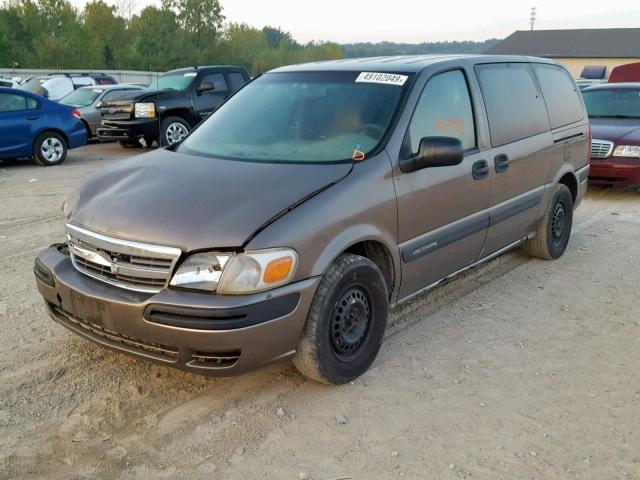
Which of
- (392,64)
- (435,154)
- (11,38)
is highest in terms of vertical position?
(11,38)

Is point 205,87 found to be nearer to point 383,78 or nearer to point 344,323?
point 383,78

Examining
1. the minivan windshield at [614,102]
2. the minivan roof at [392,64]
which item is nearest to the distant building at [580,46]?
the minivan windshield at [614,102]

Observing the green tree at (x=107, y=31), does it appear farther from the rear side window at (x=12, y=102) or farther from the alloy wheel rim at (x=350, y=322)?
the alloy wheel rim at (x=350, y=322)

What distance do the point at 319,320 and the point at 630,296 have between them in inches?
119

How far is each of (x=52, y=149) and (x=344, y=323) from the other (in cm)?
1005

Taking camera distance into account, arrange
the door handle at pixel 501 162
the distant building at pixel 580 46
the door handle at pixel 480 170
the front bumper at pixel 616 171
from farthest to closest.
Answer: the distant building at pixel 580 46
the front bumper at pixel 616 171
the door handle at pixel 501 162
the door handle at pixel 480 170

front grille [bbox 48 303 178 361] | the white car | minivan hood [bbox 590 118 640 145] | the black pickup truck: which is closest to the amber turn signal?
front grille [bbox 48 303 178 361]

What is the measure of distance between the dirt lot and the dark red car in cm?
422

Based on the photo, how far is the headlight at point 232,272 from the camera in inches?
119

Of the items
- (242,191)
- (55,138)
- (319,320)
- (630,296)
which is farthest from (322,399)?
(55,138)

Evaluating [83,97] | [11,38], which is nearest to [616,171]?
[83,97]

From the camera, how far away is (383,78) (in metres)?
4.16

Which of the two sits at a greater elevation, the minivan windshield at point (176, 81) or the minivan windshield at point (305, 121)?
the minivan windshield at point (176, 81)

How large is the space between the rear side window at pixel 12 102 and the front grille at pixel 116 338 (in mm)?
9025
